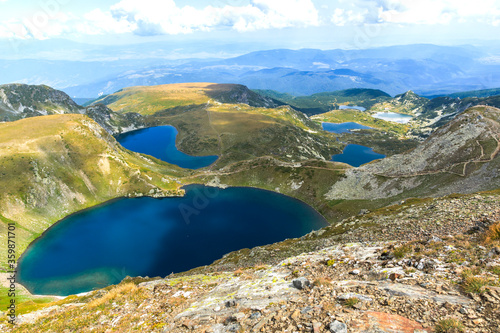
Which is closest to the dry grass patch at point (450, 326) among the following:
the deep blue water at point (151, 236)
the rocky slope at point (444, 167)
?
the deep blue water at point (151, 236)

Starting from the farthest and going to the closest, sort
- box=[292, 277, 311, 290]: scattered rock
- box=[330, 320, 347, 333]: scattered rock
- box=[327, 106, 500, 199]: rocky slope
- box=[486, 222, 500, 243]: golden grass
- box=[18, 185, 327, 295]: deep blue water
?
box=[327, 106, 500, 199]: rocky slope < box=[18, 185, 327, 295]: deep blue water < box=[486, 222, 500, 243]: golden grass < box=[292, 277, 311, 290]: scattered rock < box=[330, 320, 347, 333]: scattered rock

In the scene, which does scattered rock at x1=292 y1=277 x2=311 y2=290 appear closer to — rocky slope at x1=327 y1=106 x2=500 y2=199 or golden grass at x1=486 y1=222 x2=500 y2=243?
golden grass at x1=486 y1=222 x2=500 y2=243

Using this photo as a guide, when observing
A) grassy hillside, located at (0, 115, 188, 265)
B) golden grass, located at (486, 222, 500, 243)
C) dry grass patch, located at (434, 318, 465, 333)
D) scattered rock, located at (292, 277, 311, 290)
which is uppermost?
dry grass patch, located at (434, 318, 465, 333)

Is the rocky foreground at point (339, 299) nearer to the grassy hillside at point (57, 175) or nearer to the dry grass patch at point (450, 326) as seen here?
the dry grass patch at point (450, 326)

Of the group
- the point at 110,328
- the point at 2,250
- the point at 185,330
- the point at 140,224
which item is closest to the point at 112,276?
the point at 140,224

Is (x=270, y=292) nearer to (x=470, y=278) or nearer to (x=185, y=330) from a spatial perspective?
(x=185, y=330)

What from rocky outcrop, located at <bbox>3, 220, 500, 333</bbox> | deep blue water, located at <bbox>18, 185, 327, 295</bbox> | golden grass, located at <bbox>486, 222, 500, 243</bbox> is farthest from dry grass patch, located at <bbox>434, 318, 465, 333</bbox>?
deep blue water, located at <bbox>18, 185, 327, 295</bbox>

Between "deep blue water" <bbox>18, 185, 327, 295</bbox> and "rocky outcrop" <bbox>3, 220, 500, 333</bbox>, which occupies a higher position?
"rocky outcrop" <bbox>3, 220, 500, 333</bbox>

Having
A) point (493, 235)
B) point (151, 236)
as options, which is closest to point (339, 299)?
point (493, 235)

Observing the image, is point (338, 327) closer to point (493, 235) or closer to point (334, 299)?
point (334, 299)
